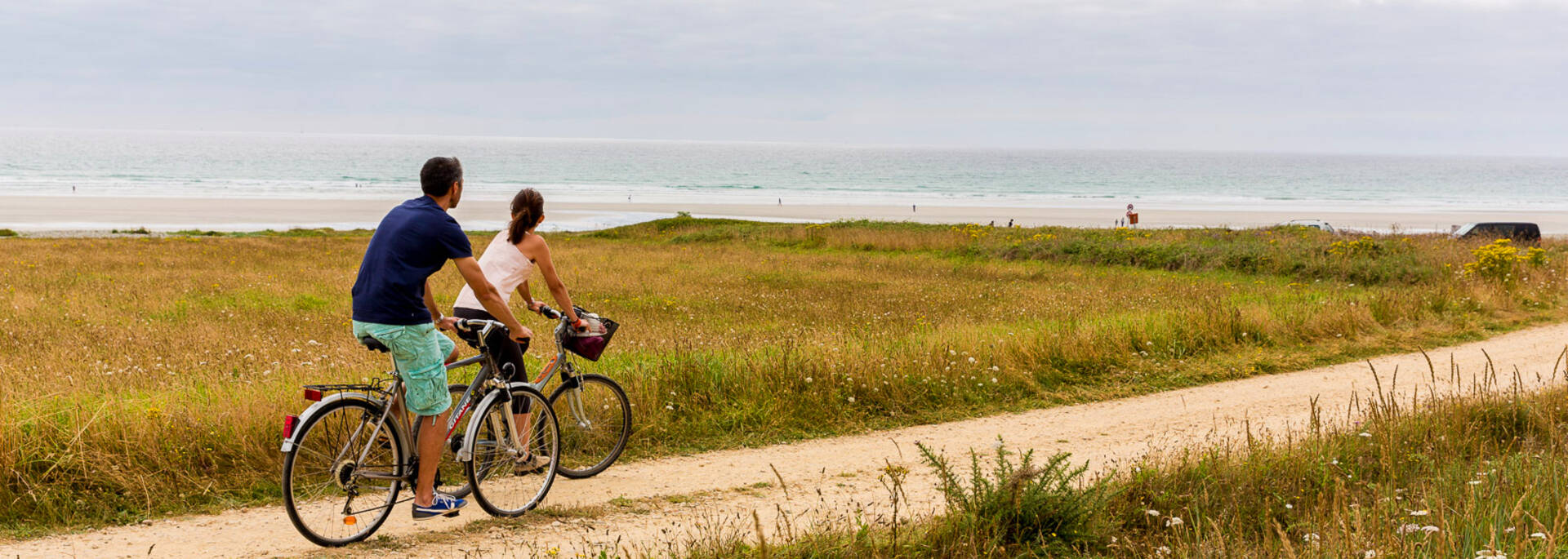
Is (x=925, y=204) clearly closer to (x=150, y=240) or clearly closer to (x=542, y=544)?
(x=150, y=240)

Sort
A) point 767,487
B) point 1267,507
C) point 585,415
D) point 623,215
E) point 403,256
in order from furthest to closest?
point 623,215 < point 585,415 < point 767,487 < point 403,256 < point 1267,507

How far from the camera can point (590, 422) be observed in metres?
7.34

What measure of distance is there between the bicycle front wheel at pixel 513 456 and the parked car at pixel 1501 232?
31793 millimetres

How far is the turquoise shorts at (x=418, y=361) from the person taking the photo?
5.18 meters

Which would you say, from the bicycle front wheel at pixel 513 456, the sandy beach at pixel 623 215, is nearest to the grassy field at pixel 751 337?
the bicycle front wheel at pixel 513 456

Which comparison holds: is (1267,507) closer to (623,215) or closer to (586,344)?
(586,344)

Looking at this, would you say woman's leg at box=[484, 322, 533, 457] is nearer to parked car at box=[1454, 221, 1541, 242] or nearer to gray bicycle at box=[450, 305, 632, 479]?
gray bicycle at box=[450, 305, 632, 479]

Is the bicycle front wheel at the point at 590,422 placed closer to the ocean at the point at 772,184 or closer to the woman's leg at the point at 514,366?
the woman's leg at the point at 514,366

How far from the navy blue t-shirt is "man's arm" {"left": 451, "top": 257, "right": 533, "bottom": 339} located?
0.07 metres

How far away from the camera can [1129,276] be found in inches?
941

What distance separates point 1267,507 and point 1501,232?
34.9 m

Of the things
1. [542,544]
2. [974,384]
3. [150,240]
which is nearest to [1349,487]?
[974,384]

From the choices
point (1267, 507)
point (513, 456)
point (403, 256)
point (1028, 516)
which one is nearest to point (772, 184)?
point (513, 456)

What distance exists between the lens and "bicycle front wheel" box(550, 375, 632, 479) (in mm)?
6965
